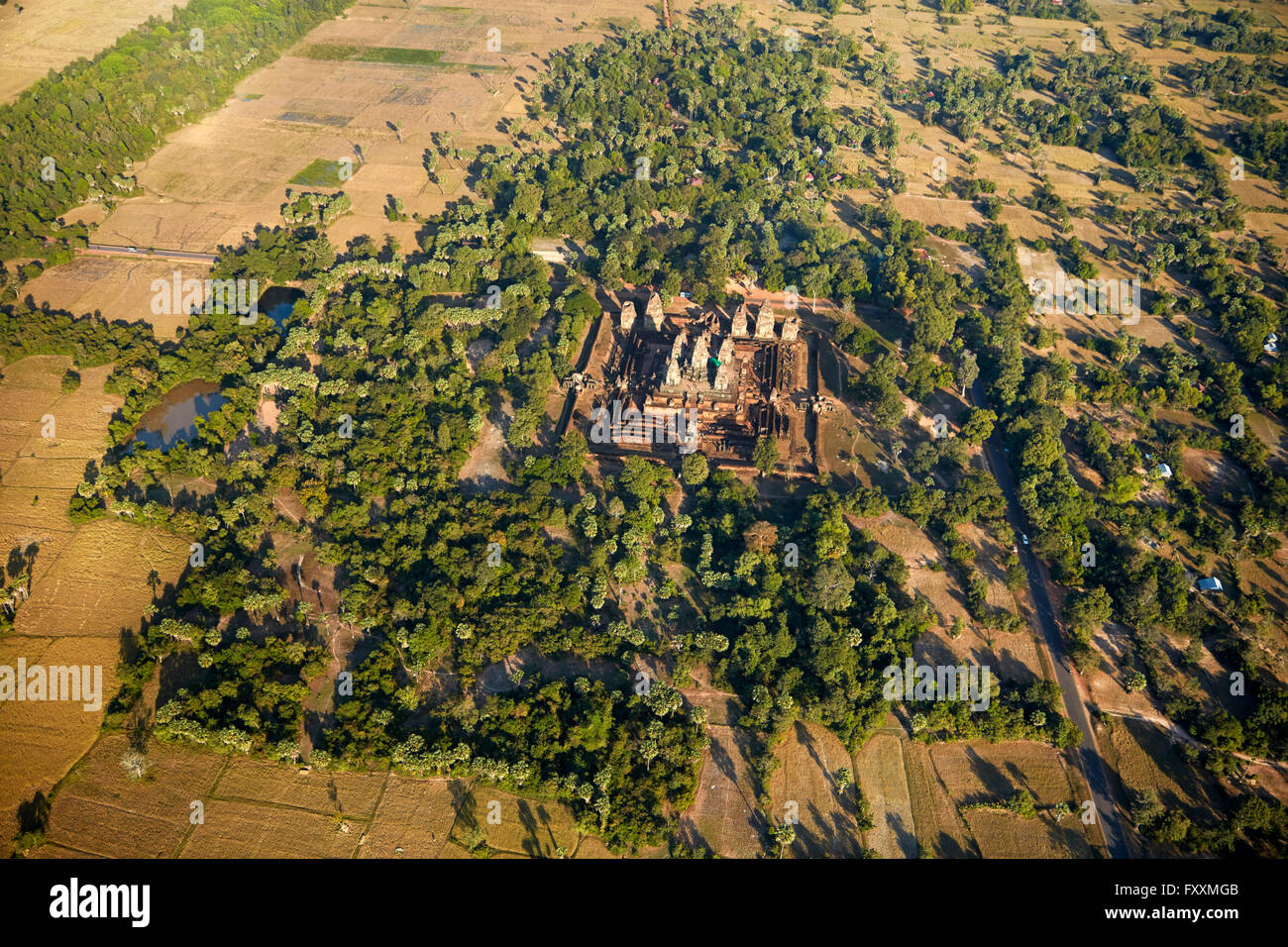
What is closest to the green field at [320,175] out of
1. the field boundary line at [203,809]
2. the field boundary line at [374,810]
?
the field boundary line at [203,809]

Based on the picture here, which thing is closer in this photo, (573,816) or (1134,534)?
(573,816)

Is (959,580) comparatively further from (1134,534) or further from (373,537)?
(373,537)

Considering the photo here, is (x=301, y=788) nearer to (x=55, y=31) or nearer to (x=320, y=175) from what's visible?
(x=320, y=175)

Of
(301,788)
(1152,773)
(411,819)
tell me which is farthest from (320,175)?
(1152,773)

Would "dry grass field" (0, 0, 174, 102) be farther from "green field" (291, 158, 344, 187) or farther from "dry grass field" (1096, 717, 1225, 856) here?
"dry grass field" (1096, 717, 1225, 856)

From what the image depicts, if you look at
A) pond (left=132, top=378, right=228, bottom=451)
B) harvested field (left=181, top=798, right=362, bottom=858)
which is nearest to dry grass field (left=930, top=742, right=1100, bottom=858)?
harvested field (left=181, top=798, right=362, bottom=858)

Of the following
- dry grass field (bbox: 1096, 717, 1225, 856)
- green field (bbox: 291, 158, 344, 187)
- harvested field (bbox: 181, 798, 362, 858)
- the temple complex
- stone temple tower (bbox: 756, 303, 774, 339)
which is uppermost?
green field (bbox: 291, 158, 344, 187)

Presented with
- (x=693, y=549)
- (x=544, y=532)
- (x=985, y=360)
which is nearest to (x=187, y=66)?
(x=544, y=532)

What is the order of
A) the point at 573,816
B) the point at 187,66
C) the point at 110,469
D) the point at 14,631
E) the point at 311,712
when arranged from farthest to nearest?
1. the point at 187,66
2. the point at 110,469
3. the point at 14,631
4. the point at 311,712
5. the point at 573,816
